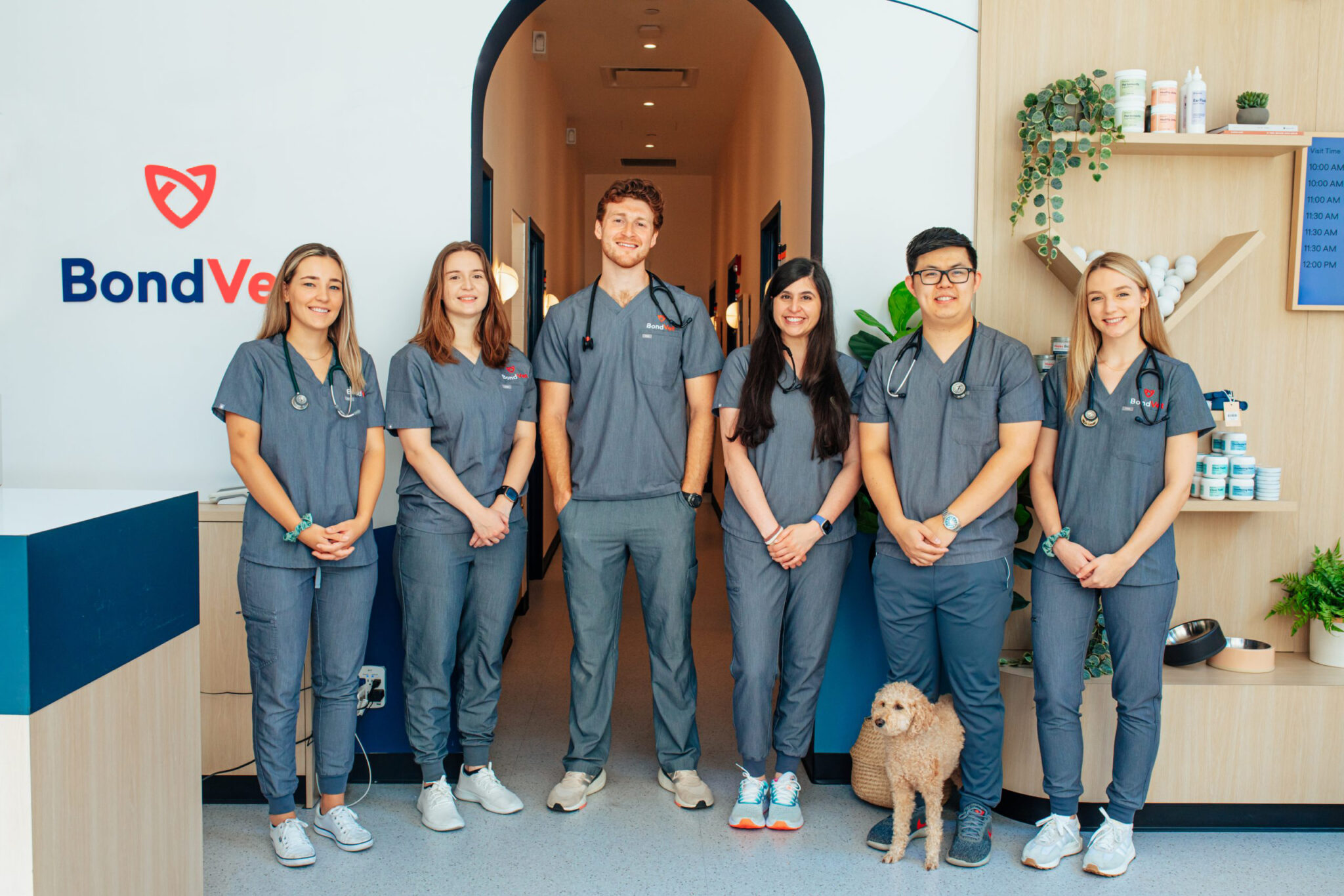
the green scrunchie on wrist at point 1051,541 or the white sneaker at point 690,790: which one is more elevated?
the green scrunchie on wrist at point 1051,541

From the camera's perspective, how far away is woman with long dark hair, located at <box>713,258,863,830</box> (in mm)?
2660

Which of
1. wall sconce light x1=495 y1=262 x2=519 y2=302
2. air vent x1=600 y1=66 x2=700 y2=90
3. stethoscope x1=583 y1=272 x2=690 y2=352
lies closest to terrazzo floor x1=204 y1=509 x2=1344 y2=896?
stethoscope x1=583 y1=272 x2=690 y2=352

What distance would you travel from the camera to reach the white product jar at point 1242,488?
9.21 feet

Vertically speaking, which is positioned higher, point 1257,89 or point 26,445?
point 1257,89

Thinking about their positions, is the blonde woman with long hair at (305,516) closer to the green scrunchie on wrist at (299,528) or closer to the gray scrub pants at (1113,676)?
the green scrunchie on wrist at (299,528)

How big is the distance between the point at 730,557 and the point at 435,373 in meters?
0.96

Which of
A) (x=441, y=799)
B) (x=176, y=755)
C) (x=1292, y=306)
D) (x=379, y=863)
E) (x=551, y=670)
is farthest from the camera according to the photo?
(x=551, y=670)

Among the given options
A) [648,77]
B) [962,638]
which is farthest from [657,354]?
[648,77]

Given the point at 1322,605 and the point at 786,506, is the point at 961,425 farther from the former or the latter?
the point at 1322,605

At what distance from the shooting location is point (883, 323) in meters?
3.06

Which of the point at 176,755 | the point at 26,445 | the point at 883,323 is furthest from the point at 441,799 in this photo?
the point at 883,323

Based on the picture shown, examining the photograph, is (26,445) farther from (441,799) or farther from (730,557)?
(730,557)

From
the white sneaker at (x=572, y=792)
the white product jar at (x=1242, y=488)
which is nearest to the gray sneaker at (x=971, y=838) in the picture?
the white sneaker at (x=572, y=792)

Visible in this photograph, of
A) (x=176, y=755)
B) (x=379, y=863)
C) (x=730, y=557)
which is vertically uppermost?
(x=730, y=557)
